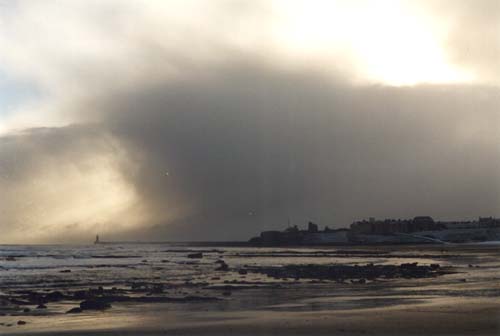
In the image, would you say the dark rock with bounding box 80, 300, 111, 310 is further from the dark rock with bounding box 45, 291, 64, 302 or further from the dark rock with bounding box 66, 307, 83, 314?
the dark rock with bounding box 45, 291, 64, 302

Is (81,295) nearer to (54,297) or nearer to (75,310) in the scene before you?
(54,297)

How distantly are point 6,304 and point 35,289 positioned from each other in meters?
8.69

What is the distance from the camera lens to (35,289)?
40375mm

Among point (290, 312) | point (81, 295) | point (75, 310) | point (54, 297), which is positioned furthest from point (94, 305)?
point (290, 312)

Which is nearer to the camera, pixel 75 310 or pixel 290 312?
pixel 290 312

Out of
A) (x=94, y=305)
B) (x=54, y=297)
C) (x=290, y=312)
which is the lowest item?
(x=290, y=312)

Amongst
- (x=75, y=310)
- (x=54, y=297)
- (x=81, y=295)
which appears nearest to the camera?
(x=75, y=310)

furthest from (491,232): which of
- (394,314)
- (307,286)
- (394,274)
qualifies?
(394,314)

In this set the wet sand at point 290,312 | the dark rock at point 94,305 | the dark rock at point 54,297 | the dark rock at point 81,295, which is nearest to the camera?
the wet sand at point 290,312

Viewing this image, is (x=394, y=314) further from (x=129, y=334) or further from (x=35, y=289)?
(x=35, y=289)

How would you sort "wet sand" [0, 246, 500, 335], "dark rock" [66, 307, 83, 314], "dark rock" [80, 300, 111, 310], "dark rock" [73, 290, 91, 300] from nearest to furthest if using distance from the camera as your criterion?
"wet sand" [0, 246, 500, 335] < "dark rock" [66, 307, 83, 314] < "dark rock" [80, 300, 111, 310] < "dark rock" [73, 290, 91, 300]

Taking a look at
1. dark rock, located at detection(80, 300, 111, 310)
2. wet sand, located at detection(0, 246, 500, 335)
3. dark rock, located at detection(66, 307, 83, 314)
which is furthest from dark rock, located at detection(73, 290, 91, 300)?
dark rock, located at detection(66, 307, 83, 314)

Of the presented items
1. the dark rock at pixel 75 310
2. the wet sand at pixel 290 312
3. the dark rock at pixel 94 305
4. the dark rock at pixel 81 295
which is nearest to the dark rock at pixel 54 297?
the wet sand at pixel 290 312

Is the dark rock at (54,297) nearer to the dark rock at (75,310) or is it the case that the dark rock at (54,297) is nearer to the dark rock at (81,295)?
the dark rock at (81,295)
